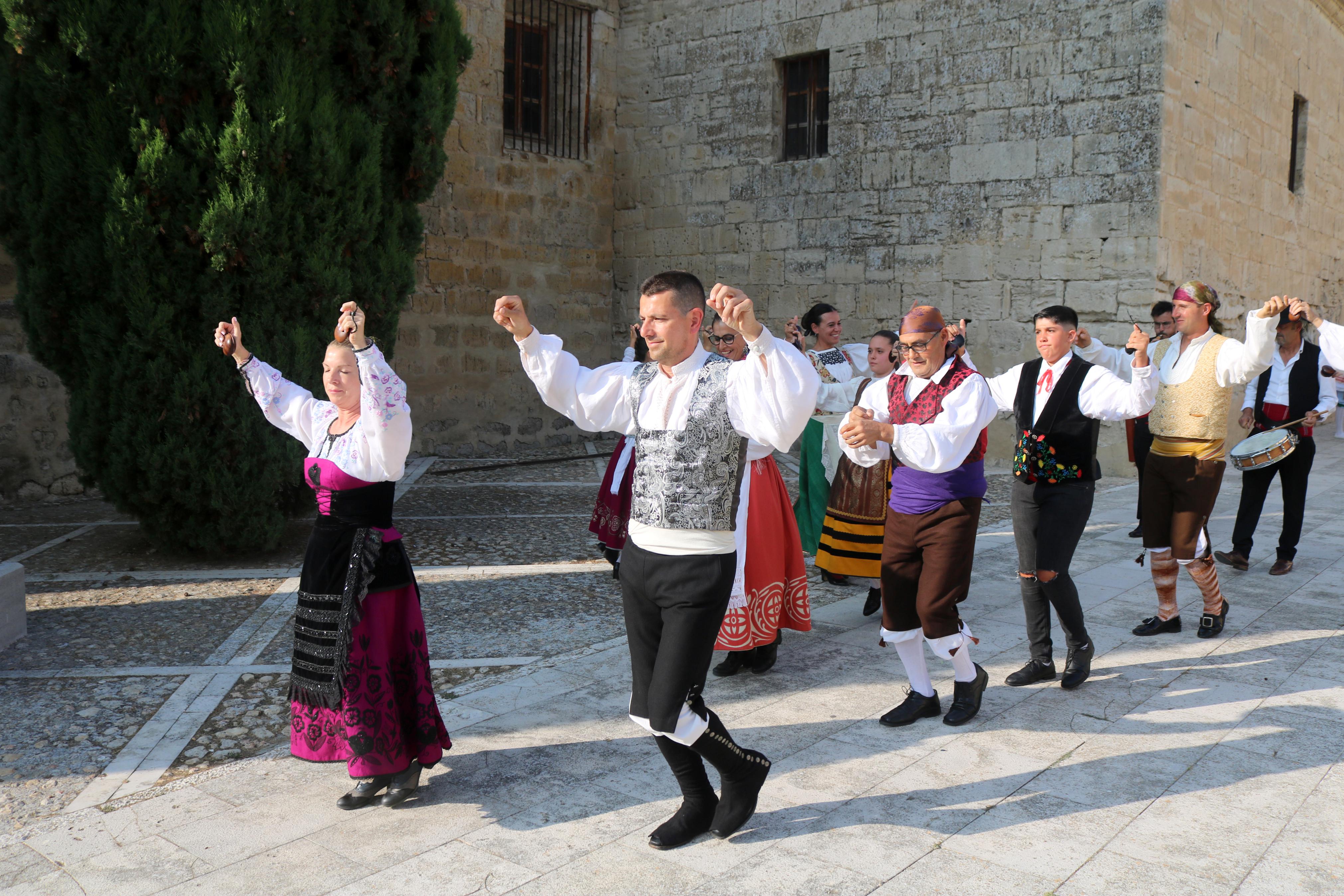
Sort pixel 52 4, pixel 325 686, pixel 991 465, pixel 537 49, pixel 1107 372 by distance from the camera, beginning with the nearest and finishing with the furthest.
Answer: pixel 325 686 < pixel 1107 372 < pixel 52 4 < pixel 991 465 < pixel 537 49

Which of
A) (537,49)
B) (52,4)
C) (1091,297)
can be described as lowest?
(1091,297)

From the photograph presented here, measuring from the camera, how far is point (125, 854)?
10.0 feet

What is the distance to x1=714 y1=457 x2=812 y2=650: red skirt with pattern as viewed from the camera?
4547mm

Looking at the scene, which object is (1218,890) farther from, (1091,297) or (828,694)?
(1091,297)

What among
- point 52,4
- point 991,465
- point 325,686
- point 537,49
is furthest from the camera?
point 537,49

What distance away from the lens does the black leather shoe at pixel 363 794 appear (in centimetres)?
334

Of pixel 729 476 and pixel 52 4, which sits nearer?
pixel 729 476

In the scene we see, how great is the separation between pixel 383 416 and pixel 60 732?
194 centimetres

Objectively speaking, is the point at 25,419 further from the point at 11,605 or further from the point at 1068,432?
the point at 1068,432

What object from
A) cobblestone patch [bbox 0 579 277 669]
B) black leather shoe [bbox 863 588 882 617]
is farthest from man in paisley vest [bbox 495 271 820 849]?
cobblestone patch [bbox 0 579 277 669]

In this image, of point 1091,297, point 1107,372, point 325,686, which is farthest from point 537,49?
point 325,686

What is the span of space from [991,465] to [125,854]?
9827mm

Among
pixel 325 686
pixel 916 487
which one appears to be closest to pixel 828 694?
pixel 916 487

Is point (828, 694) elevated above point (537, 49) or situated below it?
below
